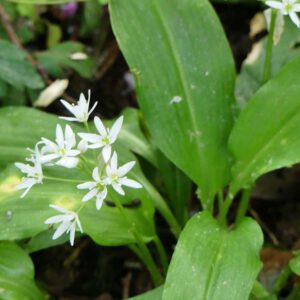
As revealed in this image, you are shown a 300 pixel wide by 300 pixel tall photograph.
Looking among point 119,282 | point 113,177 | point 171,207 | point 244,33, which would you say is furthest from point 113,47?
point 113,177

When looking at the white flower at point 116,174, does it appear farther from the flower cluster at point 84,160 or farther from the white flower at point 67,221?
the white flower at point 67,221

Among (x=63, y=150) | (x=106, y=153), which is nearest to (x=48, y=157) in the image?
(x=63, y=150)

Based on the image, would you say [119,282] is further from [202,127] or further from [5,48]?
[5,48]

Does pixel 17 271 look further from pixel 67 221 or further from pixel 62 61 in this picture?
pixel 62 61

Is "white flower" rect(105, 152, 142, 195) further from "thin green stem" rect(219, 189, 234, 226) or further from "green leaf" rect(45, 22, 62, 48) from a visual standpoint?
"green leaf" rect(45, 22, 62, 48)

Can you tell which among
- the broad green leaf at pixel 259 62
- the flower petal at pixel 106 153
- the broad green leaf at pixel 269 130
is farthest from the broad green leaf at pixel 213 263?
the broad green leaf at pixel 259 62

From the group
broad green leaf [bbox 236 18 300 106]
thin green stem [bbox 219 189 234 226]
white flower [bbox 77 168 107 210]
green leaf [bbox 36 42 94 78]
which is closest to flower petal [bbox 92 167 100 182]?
white flower [bbox 77 168 107 210]
